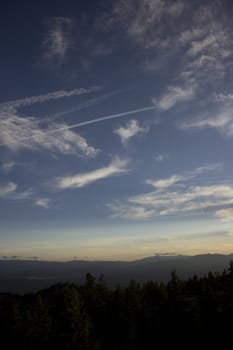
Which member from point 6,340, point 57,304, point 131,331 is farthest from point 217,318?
point 57,304

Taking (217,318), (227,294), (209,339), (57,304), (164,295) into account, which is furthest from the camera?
(57,304)

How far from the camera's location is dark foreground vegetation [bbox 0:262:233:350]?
62.1m

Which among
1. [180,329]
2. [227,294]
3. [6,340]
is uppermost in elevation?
[227,294]

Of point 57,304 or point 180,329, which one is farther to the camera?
point 57,304

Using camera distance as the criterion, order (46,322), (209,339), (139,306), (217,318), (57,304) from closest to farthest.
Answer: (209,339) → (217,318) → (46,322) → (139,306) → (57,304)

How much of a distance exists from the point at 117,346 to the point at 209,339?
19697 mm

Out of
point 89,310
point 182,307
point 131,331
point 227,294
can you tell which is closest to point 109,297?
point 89,310

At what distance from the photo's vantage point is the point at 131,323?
7644 cm

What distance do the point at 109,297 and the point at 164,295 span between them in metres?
14.4

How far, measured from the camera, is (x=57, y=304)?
335 ft

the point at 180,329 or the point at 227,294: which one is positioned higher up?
the point at 227,294

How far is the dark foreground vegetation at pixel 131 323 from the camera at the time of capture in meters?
62.1

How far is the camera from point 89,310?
8619cm

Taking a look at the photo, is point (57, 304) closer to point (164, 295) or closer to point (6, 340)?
point (6, 340)
